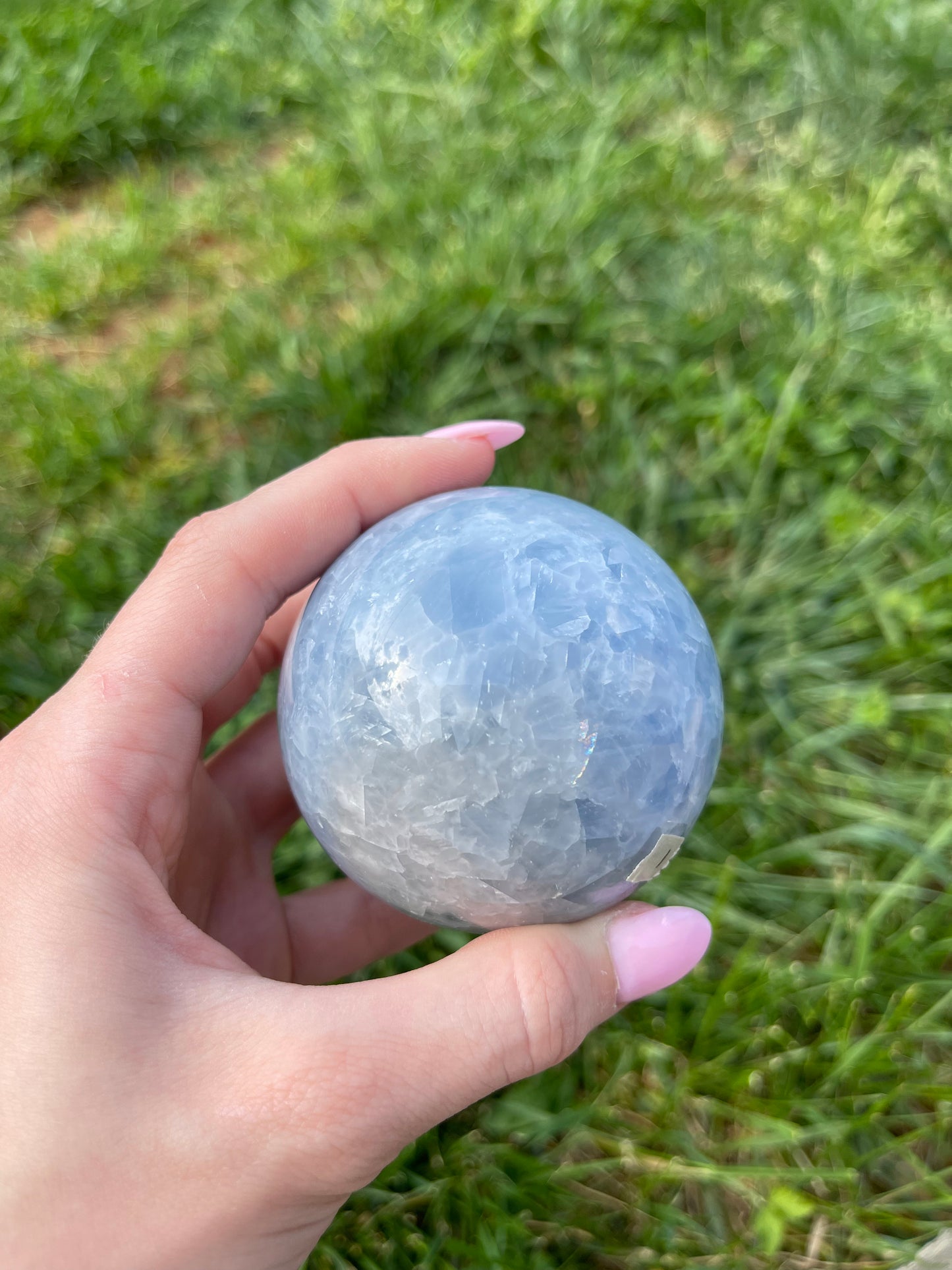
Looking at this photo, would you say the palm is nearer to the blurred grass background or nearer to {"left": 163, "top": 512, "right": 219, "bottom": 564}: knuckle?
the blurred grass background

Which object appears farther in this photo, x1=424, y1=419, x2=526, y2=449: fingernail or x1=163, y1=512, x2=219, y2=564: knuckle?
x1=424, y1=419, x2=526, y2=449: fingernail

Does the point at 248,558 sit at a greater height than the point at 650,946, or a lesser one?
greater

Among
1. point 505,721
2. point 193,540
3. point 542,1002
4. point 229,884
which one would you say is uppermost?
point 193,540

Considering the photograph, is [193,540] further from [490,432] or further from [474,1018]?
[474,1018]

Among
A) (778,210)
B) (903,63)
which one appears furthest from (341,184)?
(903,63)

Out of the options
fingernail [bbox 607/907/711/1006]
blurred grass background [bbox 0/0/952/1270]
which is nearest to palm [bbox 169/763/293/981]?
blurred grass background [bbox 0/0/952/1270]

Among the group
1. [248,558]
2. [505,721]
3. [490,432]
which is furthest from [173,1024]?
[490,432]

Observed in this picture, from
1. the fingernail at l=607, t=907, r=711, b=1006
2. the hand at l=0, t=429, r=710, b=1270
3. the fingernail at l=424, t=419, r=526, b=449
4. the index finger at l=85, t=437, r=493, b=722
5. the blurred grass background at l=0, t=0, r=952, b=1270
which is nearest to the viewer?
the hand at l=0, t=429, r=710, b=1270
